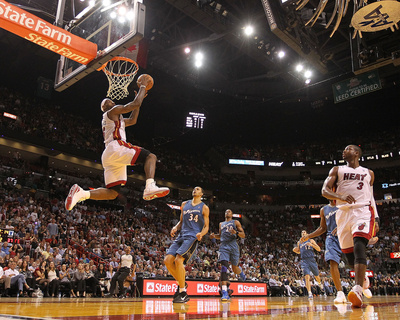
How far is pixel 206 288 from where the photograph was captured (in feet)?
39.9

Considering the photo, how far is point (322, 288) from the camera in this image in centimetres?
1848

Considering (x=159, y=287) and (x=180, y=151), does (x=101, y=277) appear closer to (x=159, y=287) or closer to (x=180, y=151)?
(x=159, y=287)

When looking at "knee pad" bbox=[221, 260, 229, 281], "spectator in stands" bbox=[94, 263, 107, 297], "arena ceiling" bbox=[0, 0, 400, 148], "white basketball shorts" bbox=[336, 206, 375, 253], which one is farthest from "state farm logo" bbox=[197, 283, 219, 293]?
"arena ceiling" bbox=[0, 0, 400, 148]

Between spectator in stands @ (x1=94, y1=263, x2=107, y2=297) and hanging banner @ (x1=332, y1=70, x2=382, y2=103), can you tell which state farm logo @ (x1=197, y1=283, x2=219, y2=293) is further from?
hanging banner @ (x1=332, y1=70, x2=382, y2=103)

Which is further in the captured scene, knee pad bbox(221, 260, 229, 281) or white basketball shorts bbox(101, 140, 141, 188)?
knee pad bbox(221, 260, 229, 281)

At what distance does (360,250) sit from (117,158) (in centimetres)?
328

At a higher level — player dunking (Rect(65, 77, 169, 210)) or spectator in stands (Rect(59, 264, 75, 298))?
player dunking (Rect(65, 77, 169, 210))

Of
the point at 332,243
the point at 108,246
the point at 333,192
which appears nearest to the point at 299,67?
the point at 108,246

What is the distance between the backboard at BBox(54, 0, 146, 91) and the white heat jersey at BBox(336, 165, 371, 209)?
4224mm

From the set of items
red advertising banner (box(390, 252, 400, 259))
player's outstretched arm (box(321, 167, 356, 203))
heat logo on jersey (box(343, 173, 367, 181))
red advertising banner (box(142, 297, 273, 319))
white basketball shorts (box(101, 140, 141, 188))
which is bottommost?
red advertising banner (box(142, 297, 273, 319))

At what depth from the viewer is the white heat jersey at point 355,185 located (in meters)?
4.55

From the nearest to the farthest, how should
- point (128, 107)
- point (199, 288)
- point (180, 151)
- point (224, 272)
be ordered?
point (128, 107), point (224, 272), point (199, 288), point (180, 151)

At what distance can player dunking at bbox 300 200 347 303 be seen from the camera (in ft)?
20.3

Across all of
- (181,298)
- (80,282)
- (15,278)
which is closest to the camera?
(181,298)
